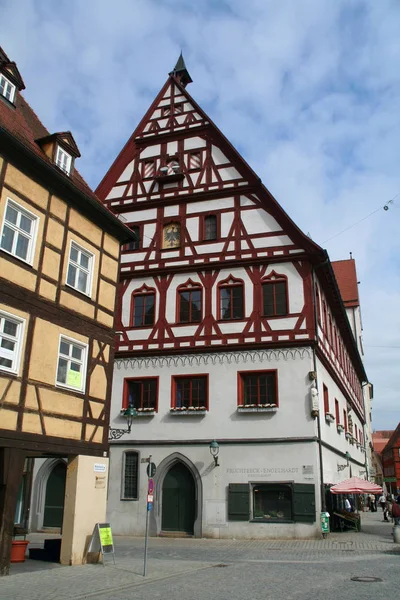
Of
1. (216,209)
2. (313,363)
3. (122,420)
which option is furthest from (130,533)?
(216,209)

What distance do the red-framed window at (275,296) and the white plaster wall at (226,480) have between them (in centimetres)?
528

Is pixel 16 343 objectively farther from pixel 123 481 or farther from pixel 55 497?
pixel 55 497

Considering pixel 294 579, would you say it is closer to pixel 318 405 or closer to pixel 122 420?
pixel 318 405

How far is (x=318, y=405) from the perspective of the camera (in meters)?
22.5

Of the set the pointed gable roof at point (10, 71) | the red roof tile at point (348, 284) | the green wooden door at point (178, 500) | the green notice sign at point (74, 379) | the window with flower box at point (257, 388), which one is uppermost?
the red roof tile at point (348, 284)

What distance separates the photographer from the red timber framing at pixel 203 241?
947 inches

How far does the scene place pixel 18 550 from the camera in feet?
46.9

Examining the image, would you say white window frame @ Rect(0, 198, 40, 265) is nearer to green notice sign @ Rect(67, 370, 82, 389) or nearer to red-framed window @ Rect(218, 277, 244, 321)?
green notice sign @ Rect(67, 370, 82, 389)

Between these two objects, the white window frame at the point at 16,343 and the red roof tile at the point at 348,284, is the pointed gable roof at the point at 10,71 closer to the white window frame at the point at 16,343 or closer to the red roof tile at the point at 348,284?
the white window frame at the point at 16,343

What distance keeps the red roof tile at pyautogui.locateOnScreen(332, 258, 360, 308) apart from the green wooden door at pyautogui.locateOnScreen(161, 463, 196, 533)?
36574 millimetres

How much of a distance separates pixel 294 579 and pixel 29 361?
7.54 meters

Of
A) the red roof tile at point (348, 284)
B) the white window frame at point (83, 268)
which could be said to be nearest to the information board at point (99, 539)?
the white window frame at point (83, 268)

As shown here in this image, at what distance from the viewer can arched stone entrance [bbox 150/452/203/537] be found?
22984 millimetres

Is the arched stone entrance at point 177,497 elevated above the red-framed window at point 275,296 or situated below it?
below
